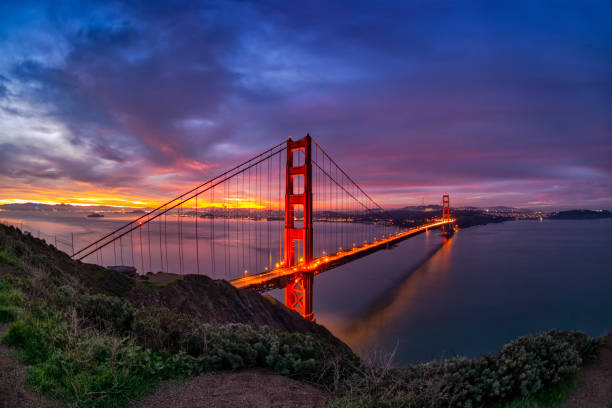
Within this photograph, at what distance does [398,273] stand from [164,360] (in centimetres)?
4677

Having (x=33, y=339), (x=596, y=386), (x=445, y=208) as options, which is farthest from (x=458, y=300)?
(x=445, y=208)

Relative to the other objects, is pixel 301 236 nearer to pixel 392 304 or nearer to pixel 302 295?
pixel 302 295

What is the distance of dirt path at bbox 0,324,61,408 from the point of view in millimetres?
2600

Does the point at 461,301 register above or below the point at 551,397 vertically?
below

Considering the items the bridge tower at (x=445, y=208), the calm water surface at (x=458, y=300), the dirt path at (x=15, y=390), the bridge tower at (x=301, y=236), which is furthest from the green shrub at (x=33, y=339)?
the bridge tower at (x=445, y=208)

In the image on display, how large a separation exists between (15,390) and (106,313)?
2205mm

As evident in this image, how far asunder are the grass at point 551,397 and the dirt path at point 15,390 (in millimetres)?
4812

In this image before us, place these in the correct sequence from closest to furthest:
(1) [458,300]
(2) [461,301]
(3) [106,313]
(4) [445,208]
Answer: (3) [106,313] < (2) [461,301] < (1) [458,300] < (4) [445,208]

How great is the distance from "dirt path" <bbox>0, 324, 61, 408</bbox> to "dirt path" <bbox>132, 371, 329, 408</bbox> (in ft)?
2.72

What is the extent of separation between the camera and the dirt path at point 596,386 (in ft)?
11.8

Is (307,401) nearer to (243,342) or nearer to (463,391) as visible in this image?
(243,342)

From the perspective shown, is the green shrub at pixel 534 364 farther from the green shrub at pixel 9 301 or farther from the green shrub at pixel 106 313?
the green shrub at pixel 9 301

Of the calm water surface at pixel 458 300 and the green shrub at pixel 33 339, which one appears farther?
the calm water surface at pixel 458 300

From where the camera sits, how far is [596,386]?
3906mm
